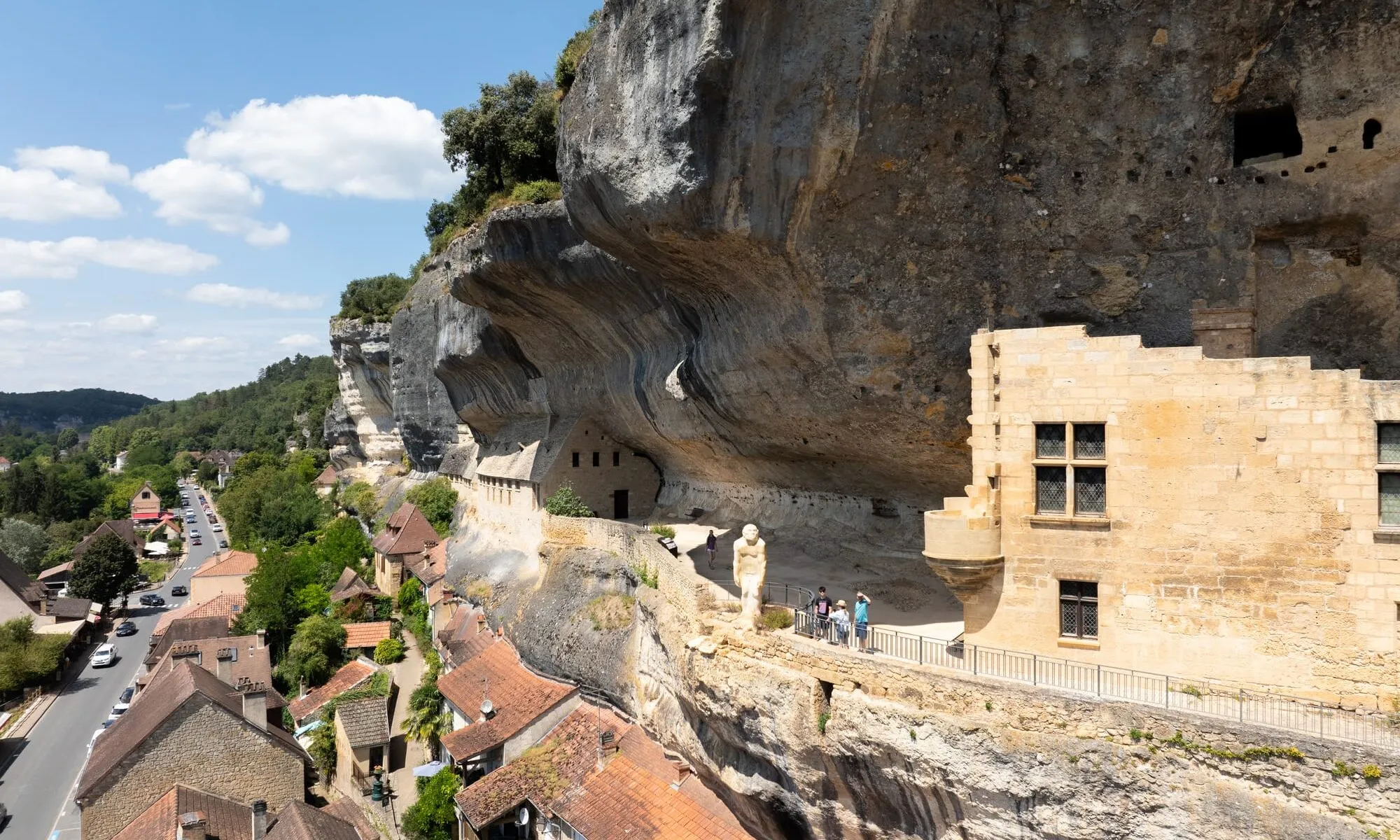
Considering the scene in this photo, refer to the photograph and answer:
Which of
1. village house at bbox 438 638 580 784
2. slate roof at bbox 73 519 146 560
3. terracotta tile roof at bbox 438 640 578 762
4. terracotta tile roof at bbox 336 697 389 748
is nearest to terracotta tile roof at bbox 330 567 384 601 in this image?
terracotta tile roof at bbox 336 697 389 748

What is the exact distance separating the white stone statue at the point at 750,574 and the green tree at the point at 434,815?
37.2ft

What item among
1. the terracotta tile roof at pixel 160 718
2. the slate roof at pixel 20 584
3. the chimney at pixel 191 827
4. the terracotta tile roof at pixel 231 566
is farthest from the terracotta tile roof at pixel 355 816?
the slate roof at pixel 20 584

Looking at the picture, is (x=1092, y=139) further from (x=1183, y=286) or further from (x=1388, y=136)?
(x=1388, y=136)

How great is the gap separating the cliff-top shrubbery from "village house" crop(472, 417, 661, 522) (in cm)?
2966

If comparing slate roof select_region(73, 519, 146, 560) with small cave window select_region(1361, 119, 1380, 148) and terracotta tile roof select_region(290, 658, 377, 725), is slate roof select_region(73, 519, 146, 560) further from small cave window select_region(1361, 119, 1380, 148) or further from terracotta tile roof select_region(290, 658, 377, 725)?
small cave window select_region(1361, 119, 1380, 148)

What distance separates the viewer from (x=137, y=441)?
146500mm

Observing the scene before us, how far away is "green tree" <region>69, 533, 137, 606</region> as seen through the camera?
5131 cm

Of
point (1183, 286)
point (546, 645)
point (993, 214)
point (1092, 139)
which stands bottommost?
point (546, 645)

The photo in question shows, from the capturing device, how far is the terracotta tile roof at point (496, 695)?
21062 mm

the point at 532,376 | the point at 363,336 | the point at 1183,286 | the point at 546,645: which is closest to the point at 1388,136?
the point at 1183,286

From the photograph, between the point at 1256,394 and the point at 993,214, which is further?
the point at 993,214

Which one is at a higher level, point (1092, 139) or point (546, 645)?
point (1092, 139)

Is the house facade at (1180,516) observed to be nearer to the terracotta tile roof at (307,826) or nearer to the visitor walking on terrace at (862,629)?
the visitor walking on terrace at (862,629)

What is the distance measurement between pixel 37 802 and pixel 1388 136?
125 feet
